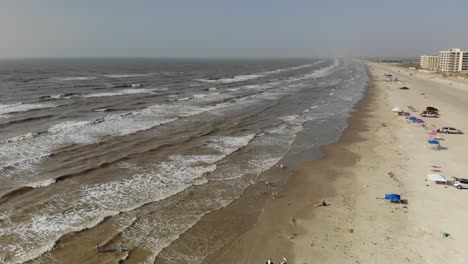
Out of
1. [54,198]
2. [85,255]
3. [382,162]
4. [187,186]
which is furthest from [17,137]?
[382,162]

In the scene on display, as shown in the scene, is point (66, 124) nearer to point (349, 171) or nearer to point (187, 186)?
point (187, 186)

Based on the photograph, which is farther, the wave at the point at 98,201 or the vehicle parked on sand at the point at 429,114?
the vehicle parked on sand at the point at 429,114

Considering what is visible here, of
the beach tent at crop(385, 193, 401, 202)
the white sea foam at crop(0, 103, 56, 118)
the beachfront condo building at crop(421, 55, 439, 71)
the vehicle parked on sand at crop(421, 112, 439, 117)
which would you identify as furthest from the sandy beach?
the beachfront condo building at crop(421, 55, 439, 71)

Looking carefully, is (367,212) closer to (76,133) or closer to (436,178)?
(436,178)

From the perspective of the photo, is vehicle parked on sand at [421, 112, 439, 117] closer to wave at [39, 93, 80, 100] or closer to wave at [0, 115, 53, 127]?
wave at [0, 115, 53, 127]

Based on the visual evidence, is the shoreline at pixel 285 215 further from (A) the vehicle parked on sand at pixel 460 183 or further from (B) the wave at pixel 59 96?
(B) the wave at pixel 59 96

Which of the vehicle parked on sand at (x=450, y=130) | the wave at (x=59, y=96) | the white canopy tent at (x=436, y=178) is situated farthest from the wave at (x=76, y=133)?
the vehicle parked on sand at (x=450, y=130)
